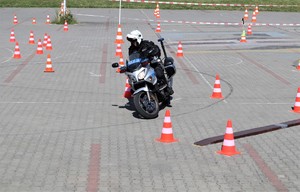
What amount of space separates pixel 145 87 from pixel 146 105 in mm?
388

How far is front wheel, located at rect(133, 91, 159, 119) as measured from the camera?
13.3 metres

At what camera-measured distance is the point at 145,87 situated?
13641 millimetres

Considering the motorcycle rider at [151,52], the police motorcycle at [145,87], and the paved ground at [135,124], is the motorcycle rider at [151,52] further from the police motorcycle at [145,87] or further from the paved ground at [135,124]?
the paved ground at [135,124]

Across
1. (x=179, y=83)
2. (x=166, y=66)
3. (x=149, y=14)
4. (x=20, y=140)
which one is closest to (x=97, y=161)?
(x=20, y=140)

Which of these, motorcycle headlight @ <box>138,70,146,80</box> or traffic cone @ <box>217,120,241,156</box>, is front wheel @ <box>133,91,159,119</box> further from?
traffic cone @ <box>217,120,241,156</box>

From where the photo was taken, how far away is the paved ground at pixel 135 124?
9.18 metres

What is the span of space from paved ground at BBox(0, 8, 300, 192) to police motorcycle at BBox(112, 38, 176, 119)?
29 centimetres

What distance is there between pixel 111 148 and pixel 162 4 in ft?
145

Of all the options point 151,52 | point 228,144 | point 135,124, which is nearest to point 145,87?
point 151,52

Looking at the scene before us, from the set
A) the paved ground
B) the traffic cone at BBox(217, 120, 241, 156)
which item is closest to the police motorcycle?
the paved ground

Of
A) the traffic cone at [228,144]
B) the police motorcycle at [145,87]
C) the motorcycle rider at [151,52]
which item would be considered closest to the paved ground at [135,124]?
the traffic cone at [228,144]

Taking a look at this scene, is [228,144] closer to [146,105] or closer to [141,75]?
[146,105]

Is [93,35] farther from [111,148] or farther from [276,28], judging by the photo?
[111,148]

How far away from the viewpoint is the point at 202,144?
1116cm
